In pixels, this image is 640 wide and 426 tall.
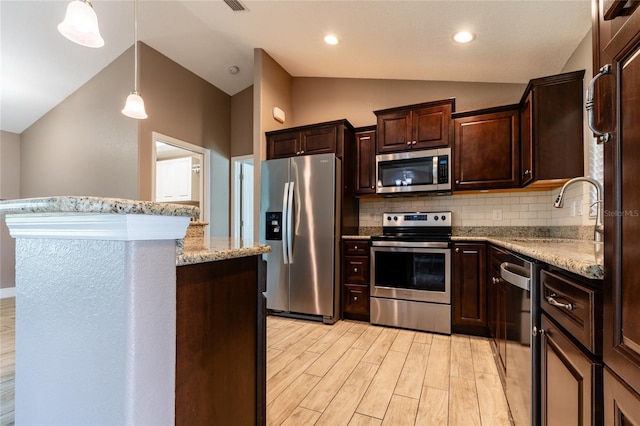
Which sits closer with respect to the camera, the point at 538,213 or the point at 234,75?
the point at 538,213

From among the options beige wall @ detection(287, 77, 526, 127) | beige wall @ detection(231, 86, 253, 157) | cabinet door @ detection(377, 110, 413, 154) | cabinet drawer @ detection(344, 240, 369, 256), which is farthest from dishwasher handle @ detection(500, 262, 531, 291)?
beige wall @ detection(231, 86, 253, 157)

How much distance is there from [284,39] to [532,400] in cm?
344

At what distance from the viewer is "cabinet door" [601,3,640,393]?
62 cm

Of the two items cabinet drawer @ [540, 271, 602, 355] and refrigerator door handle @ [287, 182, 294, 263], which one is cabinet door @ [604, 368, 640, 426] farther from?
refrigerator door handle @ [287, 182, 294, 263]

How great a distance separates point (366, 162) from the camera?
11.2 ft

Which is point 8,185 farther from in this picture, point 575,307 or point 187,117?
point 575,307

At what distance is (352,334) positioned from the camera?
2816mm

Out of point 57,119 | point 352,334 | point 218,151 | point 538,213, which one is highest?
point 57,119

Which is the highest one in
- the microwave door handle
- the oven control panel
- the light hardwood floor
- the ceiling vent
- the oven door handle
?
the ceiling vent

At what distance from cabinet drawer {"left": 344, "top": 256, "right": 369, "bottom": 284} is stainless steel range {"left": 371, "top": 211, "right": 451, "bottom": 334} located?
9 cm

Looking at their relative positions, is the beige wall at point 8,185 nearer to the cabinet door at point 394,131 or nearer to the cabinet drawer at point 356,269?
the cabinet drawer at point 356,269

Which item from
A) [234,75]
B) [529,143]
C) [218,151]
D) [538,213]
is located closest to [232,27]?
[234,75]

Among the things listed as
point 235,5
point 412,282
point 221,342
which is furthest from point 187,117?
point 221,342

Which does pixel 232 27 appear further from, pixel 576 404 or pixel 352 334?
pixel 576 404
